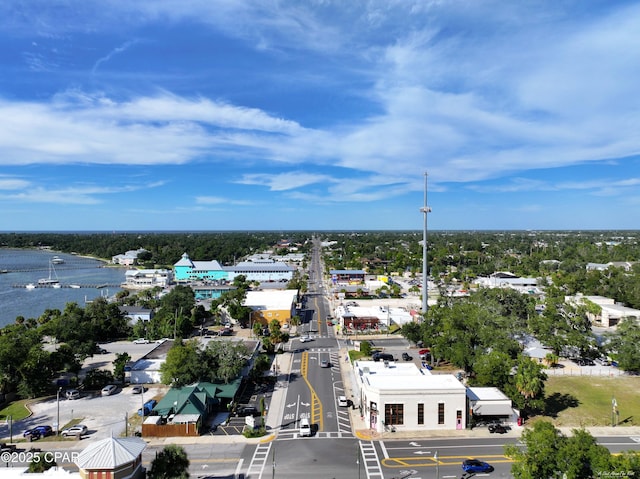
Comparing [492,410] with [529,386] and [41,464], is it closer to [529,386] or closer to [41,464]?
[529,386]

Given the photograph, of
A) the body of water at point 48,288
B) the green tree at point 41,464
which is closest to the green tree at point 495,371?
the green tree at point 41,464

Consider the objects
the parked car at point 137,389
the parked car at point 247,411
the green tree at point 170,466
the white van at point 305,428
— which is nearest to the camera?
the green tree at point 170,466

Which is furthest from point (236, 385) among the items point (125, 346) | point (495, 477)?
point (125, 346)

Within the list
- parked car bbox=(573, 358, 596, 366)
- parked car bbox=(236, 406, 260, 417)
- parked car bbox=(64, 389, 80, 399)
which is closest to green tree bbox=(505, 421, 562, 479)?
parked car bbox=(236, 406, 260, 417)

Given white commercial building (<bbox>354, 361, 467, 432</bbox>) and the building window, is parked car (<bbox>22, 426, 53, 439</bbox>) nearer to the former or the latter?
white commercial building (<bbox>354, 361, 467, 432</bbox>)

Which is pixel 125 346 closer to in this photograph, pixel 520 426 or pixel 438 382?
pixel 438 382

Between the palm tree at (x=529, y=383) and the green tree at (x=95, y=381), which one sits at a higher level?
the palm tree at (x=529, y=383)

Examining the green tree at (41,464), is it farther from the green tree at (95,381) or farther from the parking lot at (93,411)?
the green tree at (95,381)
